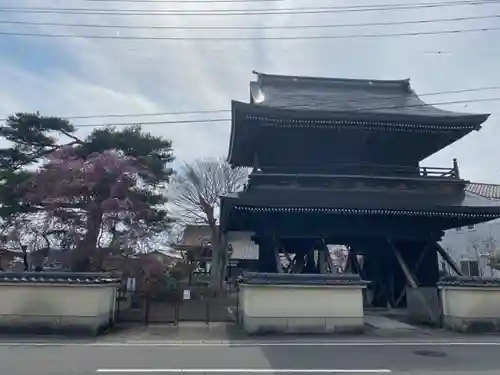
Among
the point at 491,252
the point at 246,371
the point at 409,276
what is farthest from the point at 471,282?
the point at 491,252

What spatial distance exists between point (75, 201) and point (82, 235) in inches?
53.8

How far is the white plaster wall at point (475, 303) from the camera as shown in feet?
36.4

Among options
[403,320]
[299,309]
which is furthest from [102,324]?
[403,320]

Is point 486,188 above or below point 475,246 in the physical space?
above

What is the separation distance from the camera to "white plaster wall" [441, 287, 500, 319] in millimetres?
11094

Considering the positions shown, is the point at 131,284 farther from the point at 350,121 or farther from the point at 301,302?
the point at 350,121

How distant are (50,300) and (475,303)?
12.0m

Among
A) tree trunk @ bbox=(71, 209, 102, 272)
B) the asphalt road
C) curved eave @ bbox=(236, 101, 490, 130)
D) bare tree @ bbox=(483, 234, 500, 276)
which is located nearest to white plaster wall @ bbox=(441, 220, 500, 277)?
bare tree @ bbox=(483, 234, 500, 276)

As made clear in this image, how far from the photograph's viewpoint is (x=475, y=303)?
36.5 ft

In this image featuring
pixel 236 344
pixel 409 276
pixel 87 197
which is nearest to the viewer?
pixel 236 344

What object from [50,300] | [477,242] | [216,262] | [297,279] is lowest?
[50,300]

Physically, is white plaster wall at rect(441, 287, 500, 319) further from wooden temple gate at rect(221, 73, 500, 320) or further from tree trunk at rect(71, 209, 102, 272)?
tree trunk at rect(71, 209, 102, 272)

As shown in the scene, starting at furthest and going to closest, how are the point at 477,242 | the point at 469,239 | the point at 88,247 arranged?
the point at 469,239 → the point at 477,242 → the point at 88,247

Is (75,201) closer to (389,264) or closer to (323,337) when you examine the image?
(323,337)
